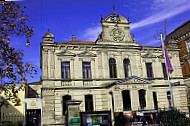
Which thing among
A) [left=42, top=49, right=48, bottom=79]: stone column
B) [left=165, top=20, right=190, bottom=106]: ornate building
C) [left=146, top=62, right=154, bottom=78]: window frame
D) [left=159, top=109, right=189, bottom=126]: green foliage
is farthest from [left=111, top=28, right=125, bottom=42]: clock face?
[left=159, top=109, right=189, bottom=126]: green foliage

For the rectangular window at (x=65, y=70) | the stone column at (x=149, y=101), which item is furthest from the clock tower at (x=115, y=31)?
the stone column at (x=149, y=101)

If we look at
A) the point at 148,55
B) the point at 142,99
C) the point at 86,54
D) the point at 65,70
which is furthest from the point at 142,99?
the point at 65,70

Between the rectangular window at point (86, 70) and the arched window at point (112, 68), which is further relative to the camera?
the arched window at point (112, 68)

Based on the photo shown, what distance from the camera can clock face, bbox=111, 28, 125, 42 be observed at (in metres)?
26.9

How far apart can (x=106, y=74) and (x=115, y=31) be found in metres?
6.03

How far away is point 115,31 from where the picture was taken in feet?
88.5

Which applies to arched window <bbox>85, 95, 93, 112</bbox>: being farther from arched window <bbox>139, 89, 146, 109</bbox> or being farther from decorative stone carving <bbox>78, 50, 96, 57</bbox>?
arched window <bbox>139, 89, 146, 109</bbox>

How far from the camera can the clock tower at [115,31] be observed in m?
26.5

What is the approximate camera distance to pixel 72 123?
1331 cm

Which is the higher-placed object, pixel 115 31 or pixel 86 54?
pixel 115 31

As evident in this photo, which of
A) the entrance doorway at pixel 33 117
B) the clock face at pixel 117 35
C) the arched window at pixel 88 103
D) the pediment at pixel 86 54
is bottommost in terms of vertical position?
the entrance doorway at pixel 33 117

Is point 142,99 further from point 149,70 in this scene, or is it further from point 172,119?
point 172,119

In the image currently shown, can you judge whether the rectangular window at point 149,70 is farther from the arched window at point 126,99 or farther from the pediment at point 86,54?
the pediment at point 86,54

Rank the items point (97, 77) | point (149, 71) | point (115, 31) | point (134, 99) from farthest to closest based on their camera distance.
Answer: point (149, 71), point (115, 31), point (97, 77), point (134, 99)
